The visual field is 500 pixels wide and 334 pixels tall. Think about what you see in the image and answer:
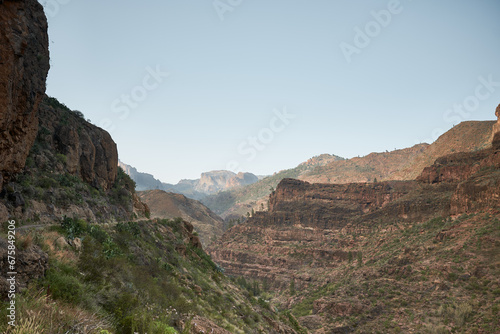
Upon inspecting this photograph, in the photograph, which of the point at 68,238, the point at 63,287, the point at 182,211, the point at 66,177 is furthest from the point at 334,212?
the point at 63,287

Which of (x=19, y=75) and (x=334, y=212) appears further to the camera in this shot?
(x=334, y=212)

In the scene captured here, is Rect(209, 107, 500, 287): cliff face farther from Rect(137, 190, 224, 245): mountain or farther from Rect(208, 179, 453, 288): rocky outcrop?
Rect(137, 190, 224, 245): mountain

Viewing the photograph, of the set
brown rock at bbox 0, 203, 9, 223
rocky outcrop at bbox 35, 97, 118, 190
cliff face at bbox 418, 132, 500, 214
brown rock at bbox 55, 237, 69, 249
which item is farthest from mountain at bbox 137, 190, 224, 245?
brown rock at bbox 55, 237, 69, 249

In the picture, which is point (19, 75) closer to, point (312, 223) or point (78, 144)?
point (78, 144)

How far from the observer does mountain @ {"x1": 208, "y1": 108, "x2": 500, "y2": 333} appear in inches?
1517

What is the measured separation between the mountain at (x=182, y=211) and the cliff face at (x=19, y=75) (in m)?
116

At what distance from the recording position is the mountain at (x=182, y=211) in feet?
445

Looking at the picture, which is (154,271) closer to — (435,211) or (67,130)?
(67,130)

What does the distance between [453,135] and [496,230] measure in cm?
10152

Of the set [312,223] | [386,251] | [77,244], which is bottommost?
[386,251]

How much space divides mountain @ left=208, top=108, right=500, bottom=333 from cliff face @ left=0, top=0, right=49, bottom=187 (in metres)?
42.5

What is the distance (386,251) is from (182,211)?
10537 cm

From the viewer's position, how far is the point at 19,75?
40.8 feet

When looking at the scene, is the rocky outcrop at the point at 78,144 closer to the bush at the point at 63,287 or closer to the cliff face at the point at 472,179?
the bush at the point at 63,287
